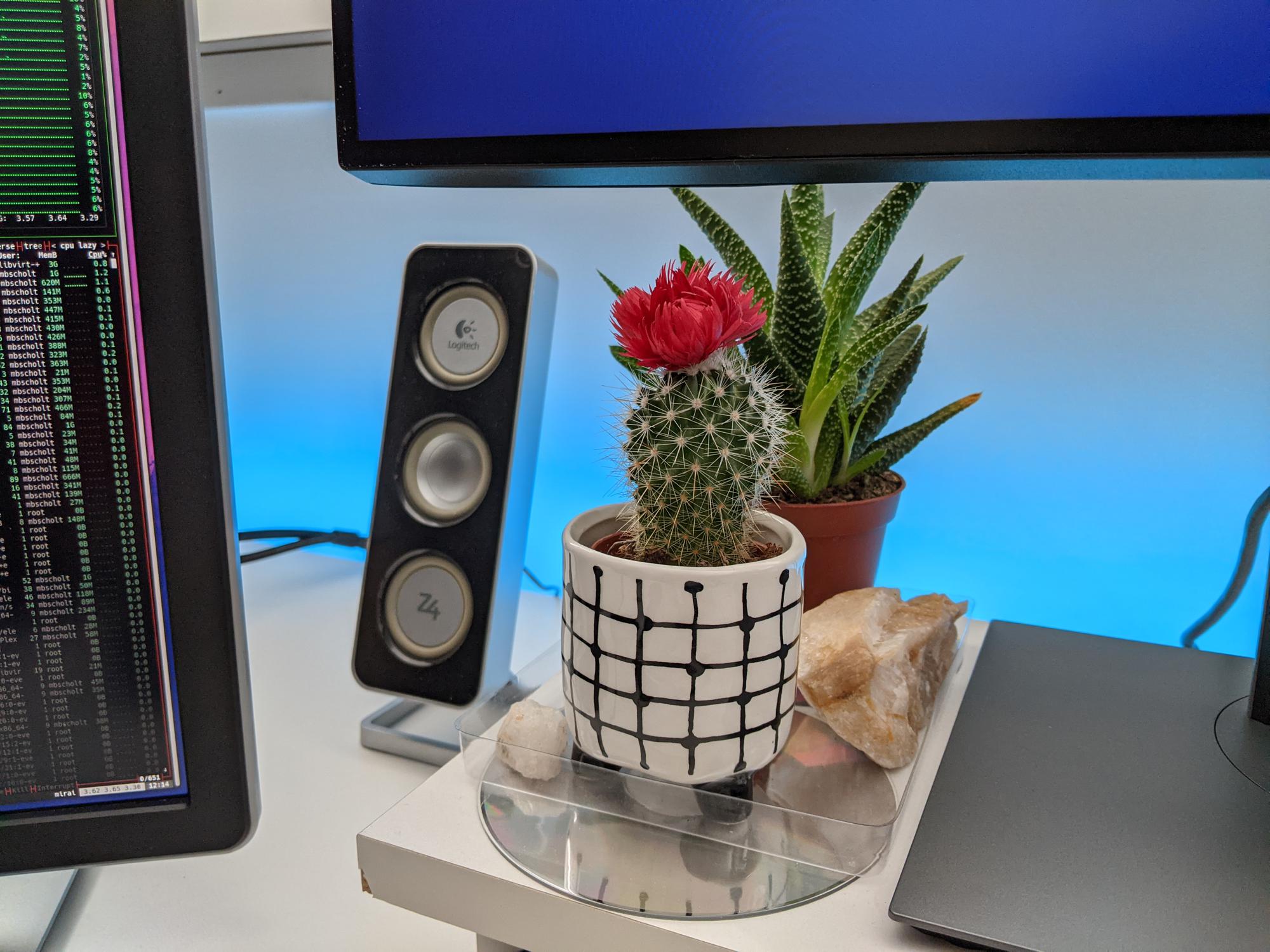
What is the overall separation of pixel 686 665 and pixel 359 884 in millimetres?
230

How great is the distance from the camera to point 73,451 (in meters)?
0.33

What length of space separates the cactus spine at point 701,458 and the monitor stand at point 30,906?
305 mm

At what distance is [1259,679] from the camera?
1.34ft

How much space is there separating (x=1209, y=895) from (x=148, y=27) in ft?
1.55

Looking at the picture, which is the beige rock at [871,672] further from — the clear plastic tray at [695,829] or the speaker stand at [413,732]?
the speaker stand at [413,732]

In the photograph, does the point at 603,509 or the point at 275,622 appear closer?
the point at 603,509

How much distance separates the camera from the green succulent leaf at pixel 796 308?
0.46 m

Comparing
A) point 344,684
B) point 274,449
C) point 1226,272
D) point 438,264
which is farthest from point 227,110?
point 1226,272

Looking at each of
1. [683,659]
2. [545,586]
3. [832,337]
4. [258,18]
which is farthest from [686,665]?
[258,18]

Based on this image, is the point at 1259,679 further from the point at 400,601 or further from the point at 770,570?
the point at 400,601

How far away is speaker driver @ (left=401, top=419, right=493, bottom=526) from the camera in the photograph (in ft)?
1.77

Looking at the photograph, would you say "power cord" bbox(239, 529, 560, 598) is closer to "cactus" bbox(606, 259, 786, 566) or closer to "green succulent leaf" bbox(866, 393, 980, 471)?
"green succulent leaf" bbox(866, 393, 980, 471)

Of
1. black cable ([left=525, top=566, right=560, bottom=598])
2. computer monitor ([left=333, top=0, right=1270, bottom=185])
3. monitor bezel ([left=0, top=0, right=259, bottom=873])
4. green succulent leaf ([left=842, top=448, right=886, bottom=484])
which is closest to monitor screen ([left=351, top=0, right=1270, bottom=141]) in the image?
computer monitor ([left=333, top=0, right=1270, bottom=185])

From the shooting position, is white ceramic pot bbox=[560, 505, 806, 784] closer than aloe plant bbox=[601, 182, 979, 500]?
Yes
